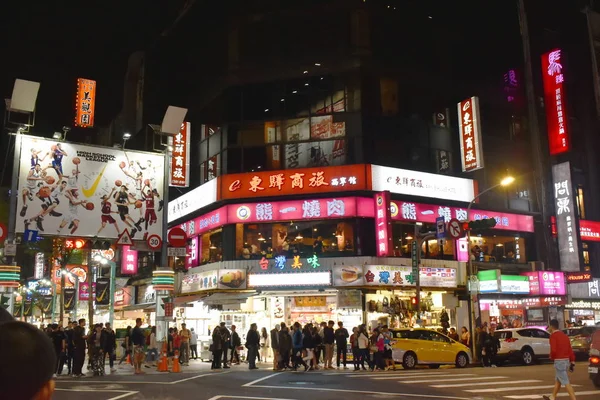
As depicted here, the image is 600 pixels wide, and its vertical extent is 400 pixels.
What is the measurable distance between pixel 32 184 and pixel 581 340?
81.2 ft

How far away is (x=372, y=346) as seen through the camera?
23062 mm

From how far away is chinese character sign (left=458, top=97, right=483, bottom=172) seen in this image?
32500 millimetres

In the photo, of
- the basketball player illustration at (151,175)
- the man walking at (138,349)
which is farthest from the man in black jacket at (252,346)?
the basketball player illustration at (151,175)

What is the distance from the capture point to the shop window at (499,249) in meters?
35.8

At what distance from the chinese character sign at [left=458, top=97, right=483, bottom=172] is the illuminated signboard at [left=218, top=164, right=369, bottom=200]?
20.5ft

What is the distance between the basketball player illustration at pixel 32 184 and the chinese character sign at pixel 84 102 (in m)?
19.2

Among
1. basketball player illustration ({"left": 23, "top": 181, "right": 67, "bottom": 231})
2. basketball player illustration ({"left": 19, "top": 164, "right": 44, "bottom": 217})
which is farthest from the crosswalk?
basketball player illustration ({"left": 19, "top": 164, "right": 44, "bottom": 217})

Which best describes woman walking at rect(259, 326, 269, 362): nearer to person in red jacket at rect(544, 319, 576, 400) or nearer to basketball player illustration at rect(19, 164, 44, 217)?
basketball player illustration at rect(19, 164, 44, 217)

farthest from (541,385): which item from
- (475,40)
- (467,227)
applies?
(475,40)

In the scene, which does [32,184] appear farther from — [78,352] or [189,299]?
[189,299]

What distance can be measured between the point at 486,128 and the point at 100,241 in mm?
23978

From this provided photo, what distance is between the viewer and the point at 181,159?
35.8m

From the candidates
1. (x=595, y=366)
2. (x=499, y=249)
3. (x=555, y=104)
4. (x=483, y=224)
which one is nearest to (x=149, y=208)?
(x=483, y=224)

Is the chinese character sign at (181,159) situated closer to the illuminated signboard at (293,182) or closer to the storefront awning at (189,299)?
the illuminated signboard at (293,182)
